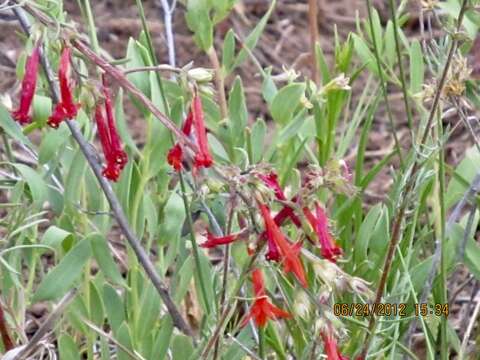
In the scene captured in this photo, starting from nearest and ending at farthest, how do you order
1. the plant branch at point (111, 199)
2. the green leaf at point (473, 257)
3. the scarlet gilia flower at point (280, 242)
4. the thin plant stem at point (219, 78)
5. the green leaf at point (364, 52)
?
the scarlet gilia flower at point (280, 242)
the plant branch at point (111, 199)
the green leaf at point (473, 257)
the thin plant stem at point (219, 78)
the green leaf at point (364, 52)

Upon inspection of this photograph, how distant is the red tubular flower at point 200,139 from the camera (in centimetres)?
113

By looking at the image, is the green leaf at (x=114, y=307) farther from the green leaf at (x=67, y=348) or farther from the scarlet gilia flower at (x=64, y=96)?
the scarlet gilia flower at (x=64, y=96)

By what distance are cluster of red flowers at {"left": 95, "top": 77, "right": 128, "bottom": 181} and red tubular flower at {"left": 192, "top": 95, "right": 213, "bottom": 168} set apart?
9 cm

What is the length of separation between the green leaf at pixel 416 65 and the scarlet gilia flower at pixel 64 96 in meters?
0.79

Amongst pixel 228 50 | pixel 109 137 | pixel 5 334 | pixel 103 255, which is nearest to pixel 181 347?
pixel 103 255

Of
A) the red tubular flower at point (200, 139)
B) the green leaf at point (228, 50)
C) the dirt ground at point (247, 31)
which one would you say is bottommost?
the dirt ground at point (247, 31)

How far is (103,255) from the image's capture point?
153 cm

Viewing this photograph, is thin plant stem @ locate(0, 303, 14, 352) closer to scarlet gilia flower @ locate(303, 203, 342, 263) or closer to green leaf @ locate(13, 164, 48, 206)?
green leaf @ locate(13, 164, 48, 206)

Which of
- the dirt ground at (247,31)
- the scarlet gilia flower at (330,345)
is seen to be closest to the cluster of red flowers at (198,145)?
the scarlet gilia flower at (330,345)

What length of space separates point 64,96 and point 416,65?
2.67 feet

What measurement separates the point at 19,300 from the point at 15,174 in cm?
30

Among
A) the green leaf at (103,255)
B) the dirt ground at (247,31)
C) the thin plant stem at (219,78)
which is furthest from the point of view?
the dirt ground at (247,31)

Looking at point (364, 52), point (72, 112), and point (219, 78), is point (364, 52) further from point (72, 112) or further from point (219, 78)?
point (72, 112)

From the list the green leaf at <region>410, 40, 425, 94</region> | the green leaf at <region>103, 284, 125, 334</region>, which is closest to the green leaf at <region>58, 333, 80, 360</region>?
the green leaf at <region>103, 284, 125, 334</region>
